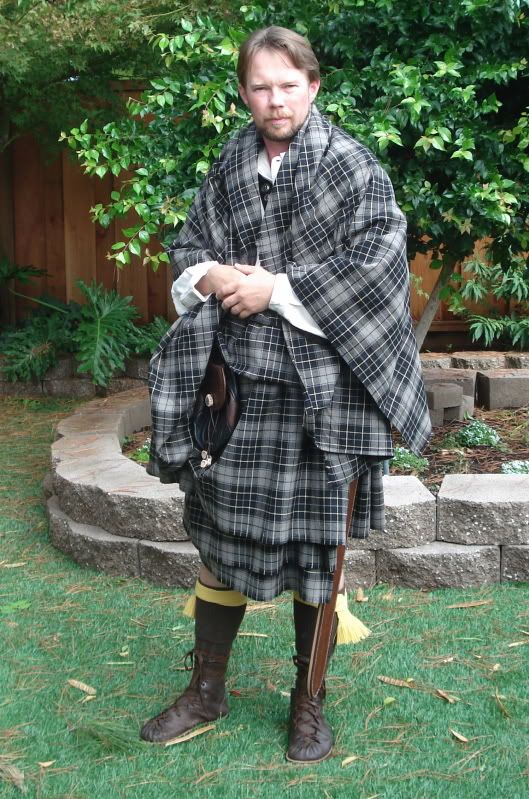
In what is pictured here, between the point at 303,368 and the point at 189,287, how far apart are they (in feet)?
1.20

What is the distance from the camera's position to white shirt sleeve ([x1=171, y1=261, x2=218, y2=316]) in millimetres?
2256

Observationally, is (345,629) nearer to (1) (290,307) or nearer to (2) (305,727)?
(2) (305,727)

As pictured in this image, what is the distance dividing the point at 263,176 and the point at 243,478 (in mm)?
719

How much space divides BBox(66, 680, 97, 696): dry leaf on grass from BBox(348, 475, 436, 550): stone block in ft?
3.48

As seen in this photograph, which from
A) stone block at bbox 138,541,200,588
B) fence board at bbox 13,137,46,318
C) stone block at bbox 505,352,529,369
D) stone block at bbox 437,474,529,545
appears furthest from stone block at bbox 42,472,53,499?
fence board at bbox 13,137,46,318

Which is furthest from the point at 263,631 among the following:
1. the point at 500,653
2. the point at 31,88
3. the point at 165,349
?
the point at 31,88

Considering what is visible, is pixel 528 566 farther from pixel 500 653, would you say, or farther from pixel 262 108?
pixel 262 108

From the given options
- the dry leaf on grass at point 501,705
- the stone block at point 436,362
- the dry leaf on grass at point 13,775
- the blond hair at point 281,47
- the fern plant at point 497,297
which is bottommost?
the dry leaf on grass at point 13,775

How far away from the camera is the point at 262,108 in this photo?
2.18 m

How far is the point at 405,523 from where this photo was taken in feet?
10.7

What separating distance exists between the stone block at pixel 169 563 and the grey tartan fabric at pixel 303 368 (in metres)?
1.01

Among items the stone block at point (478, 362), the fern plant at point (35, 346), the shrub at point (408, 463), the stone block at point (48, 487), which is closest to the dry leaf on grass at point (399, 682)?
the shrub at point (408, 463)

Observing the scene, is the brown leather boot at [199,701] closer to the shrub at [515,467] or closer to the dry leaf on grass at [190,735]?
the dry leaf on grass at [190,735]

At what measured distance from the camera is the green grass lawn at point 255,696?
220 cm
